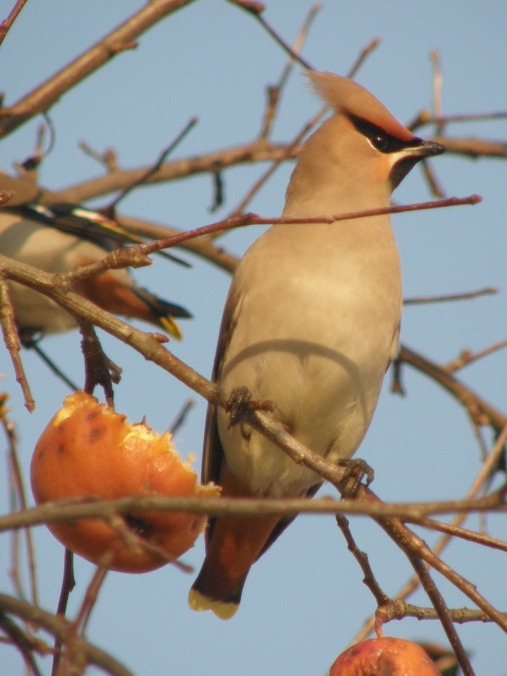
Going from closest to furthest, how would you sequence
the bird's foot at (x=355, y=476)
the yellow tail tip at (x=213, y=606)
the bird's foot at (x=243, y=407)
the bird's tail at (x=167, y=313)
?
the bird's foot at (x=243, y=407) → the bird's foot at (x=355, y=476) → the yellow tail tip at (x=213, y=606) → the bird's tail at (x=167, y=313)

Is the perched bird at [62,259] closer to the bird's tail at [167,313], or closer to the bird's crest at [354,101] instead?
the bird's tail at [167,313]

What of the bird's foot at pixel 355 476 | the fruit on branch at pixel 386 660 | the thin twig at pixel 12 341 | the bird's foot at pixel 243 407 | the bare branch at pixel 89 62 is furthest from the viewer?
the bare branch at pixel 89 62

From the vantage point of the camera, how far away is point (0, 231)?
191 inches

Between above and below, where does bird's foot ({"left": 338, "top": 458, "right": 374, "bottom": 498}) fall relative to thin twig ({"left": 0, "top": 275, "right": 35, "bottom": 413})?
above

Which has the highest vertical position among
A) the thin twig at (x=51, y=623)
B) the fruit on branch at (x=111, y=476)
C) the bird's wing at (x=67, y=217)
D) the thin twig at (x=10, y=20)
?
the bird's wing at (x=67, y=217)

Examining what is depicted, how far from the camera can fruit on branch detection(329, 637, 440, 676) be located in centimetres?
199

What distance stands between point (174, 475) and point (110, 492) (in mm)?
142

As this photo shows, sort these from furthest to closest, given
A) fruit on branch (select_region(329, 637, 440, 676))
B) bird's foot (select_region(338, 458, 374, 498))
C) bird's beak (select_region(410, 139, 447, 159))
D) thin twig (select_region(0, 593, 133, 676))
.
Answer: bird's beak (select_region(410, 139, 447, 159))
bird's foot (select_region(338, 458, 374, 498))
fruit on branch (select_region(329, 637, 440, 676))
thin twig (select_region(0, 593, 133, 676))

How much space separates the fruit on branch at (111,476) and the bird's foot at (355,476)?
75 centimetres

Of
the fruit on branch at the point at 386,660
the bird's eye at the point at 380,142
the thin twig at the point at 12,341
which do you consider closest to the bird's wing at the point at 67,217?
the bird's eye at the point at 380,142

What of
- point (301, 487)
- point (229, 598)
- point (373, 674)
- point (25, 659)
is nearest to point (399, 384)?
point (301, 487)

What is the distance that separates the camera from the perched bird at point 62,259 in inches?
183

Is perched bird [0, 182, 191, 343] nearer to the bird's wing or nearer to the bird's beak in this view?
the bird's wing

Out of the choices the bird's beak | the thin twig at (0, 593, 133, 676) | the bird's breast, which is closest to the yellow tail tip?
the bird's breast
